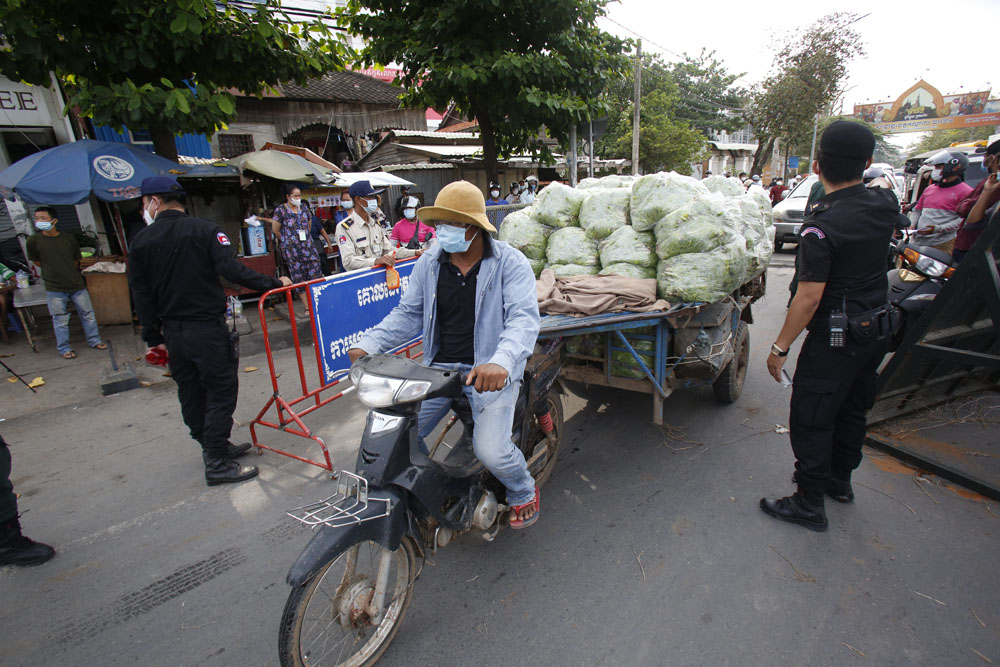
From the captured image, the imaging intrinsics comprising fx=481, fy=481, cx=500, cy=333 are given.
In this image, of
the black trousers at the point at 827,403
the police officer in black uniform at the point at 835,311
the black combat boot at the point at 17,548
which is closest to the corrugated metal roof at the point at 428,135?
the police officer in black uniform at the point at 835,311

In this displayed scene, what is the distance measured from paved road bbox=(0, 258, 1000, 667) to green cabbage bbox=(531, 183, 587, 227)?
1.83m

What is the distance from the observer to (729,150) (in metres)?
34.3

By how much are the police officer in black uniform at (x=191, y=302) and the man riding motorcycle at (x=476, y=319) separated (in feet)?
4.99

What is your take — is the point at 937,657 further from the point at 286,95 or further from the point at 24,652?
the point at 286,95

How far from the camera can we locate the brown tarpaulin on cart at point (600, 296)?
3092 mm

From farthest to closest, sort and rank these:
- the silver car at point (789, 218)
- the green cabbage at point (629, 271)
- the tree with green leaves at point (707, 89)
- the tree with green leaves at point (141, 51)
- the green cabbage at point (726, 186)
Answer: the tree with green leaves at point (707, 89), the silver car at point (789, 218), the tree with green leaves at point (141, 51), the green cabbage at point (726, 186), the green cabbage at point (629, 271)

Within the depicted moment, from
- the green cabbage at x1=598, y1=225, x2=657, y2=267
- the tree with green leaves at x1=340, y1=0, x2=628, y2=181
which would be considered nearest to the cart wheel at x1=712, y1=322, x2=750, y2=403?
the green cabbage at x1=598, y1=225, x2=657, y2=267

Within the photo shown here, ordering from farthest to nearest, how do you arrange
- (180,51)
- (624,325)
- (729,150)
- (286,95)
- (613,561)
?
(729,150) → (286,95) → (180,51) → (624,325) → (613,561)

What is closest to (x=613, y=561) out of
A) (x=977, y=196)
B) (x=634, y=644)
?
(x=634, y=644)

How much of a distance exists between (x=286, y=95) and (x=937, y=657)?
660 inches

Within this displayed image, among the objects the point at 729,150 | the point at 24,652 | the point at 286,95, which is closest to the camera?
the point at 24,652

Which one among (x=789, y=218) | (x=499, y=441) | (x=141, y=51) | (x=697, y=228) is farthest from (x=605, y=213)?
(x=789, y=218)

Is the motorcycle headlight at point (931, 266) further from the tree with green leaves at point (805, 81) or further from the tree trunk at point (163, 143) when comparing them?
the tree with green leaves at point (805, 81)

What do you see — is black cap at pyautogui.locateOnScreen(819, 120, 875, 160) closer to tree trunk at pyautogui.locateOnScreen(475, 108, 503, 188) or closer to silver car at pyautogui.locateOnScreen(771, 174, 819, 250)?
tree trunk at pyautogui.locateOnScreen(475, 108, 503, 188)
